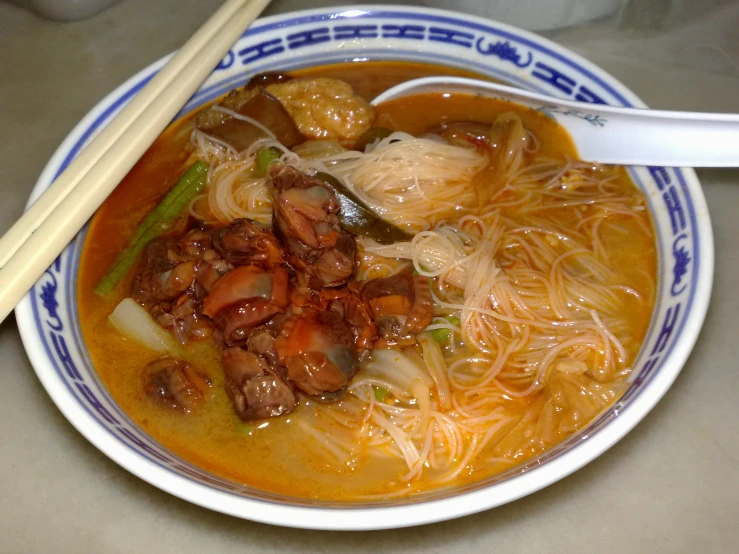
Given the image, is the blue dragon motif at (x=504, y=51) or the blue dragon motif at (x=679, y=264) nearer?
the blue dragon motif at (x=679, y=264)

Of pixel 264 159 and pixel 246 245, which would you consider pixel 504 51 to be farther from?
pixel 246 245

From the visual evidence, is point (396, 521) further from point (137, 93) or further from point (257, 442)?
point (137, 93)

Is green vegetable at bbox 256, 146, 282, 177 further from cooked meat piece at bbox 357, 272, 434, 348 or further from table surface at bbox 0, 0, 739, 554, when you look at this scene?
table surface at bbox 0, 0, 739, 554

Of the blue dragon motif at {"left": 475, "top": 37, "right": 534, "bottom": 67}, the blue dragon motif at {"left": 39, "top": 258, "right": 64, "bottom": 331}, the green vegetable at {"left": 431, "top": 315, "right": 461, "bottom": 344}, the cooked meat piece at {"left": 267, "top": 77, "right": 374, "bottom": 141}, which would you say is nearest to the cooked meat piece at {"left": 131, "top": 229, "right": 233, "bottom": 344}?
the blue dragon motif at {"left": 39, "top": 258, "right": 64, "bottom": 331}

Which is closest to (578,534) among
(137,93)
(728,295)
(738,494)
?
(738,494)

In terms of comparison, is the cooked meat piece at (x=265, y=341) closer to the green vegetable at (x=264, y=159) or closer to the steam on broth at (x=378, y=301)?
the steam on broth at (x=378, y=301)

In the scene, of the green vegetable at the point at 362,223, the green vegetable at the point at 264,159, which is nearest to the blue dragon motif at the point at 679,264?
the green vegetable at the point at 362,223
